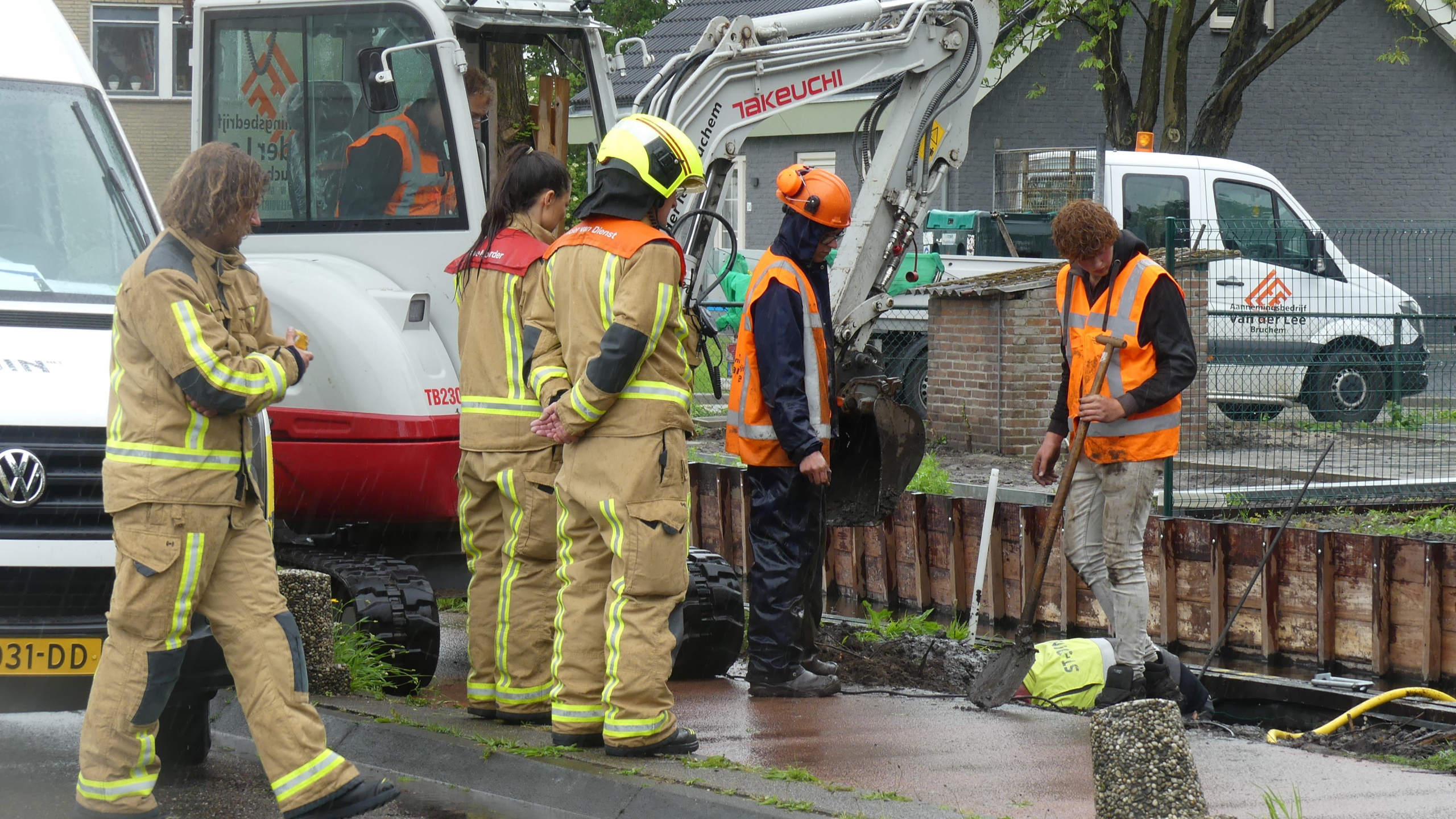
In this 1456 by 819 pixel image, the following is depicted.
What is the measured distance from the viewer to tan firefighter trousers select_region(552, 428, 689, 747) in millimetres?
5184

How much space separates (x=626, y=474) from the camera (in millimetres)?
5199

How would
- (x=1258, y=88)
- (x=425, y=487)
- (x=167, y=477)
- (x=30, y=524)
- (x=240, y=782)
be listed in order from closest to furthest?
(x=167, y=477)
(x=30, y=524)
(x=240, y=782)
(x=425, y=487)
(x=1258, y=88)

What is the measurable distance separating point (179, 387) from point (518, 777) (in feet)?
5.52

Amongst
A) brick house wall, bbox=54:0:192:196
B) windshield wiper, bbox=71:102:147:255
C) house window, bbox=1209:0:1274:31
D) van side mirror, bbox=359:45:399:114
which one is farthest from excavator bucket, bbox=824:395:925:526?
brick house wall, bbox=54:0:192:196

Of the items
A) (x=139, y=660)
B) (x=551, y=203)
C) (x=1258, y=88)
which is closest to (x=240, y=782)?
(x=139, y=660)

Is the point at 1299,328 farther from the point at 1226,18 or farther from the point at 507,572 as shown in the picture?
the point at 1226,18

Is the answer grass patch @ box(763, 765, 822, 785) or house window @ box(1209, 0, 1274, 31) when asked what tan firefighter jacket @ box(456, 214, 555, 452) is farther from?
house window @ box(1209, 0, 1274, 31)

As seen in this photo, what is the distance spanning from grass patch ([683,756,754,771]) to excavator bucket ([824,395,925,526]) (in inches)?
77.1

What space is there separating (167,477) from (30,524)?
2.31ft

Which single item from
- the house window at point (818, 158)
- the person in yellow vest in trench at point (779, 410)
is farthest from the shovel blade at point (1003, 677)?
the house window at point (818, 158)

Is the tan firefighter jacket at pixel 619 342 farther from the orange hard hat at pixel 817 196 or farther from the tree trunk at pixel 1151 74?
the tree trunk at pixel 1151 74

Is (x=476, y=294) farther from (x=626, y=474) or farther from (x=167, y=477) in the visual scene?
(x=167, y=477)

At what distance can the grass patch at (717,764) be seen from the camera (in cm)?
518

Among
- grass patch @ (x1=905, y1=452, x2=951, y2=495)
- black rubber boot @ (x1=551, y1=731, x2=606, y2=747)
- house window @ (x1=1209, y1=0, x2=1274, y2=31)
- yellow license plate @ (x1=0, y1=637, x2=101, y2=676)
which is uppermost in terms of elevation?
house window @ (x1=1209, y1=0, x2=1274, y2=31)
